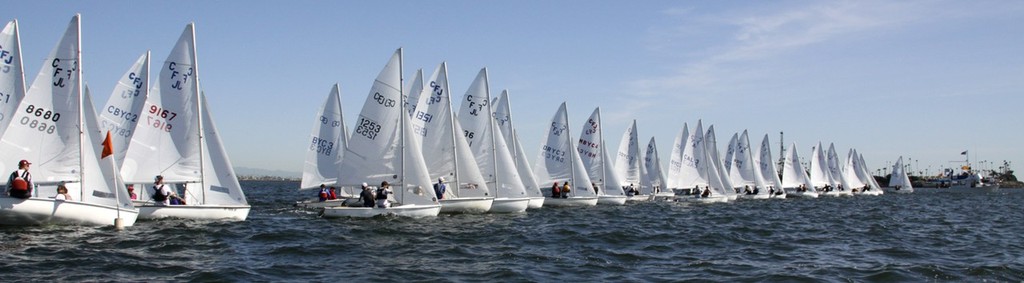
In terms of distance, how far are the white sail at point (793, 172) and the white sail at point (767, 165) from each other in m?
3.64

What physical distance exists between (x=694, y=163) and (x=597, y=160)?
11.4 m

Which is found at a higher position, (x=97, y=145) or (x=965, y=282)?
(x=97, y=145)

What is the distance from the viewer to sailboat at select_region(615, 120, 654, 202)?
48.2 metres

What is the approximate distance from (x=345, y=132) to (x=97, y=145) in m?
17.4

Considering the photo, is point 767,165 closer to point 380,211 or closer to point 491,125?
point 491,125

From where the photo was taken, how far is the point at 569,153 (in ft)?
132

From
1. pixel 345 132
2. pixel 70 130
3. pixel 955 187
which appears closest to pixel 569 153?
pixel 345 132

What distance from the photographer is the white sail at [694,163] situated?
52.2 meters

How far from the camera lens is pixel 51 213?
63.4 ft

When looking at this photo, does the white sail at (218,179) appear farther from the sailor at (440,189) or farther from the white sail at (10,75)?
the sailor at (440,189)

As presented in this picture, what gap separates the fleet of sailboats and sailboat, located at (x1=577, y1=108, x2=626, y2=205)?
0.22 ft

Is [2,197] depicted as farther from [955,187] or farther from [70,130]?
[955,187]

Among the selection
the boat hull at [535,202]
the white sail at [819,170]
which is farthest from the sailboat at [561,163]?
the white sail at [819,170]

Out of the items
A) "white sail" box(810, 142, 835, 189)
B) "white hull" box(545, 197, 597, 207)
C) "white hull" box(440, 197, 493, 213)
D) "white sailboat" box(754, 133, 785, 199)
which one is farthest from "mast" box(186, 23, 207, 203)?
"white sail" box(810, 142, 835, 189)
